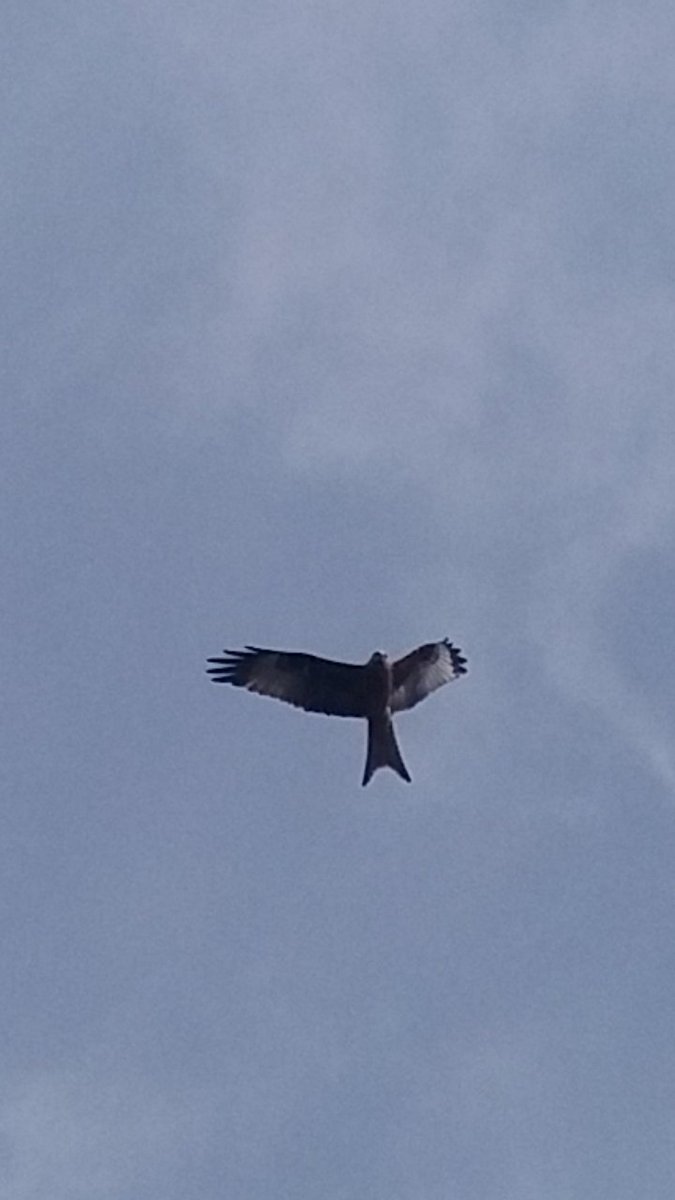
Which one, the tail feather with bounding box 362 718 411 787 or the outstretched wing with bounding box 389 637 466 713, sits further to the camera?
the outstretched wing with bounding box 389 637 466 713

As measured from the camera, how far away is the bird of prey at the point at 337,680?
24203mm

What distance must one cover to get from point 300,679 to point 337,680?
1.71 ft

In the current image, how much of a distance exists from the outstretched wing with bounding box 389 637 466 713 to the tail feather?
0.52 meters

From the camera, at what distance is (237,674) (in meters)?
24.7

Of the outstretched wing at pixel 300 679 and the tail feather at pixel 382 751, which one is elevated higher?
the outstretched wing at pixel 300 679

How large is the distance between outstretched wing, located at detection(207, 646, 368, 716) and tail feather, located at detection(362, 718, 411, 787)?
1.97 ft

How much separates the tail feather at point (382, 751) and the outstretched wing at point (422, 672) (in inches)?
20.3

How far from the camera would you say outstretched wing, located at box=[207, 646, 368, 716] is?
24375mm

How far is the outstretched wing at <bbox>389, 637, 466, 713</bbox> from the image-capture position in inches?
966

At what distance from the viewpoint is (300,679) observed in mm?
24594

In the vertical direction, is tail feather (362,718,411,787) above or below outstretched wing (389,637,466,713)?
below

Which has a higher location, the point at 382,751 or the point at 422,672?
the point at 422,672

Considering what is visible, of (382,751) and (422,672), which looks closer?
(382,751)

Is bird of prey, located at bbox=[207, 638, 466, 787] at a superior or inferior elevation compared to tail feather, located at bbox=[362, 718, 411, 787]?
superior
